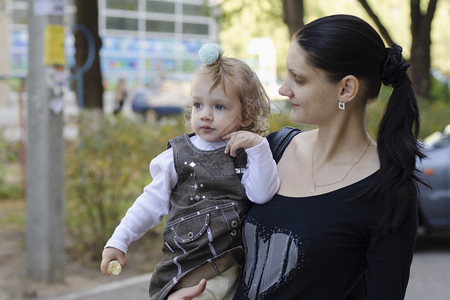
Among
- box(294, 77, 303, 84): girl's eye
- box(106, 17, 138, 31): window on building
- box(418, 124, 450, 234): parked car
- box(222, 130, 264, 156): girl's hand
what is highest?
box(106, 17, 138, 31): window on building

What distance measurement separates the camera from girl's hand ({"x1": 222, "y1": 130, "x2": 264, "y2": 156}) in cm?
213

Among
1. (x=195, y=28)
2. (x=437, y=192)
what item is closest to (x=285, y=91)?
(x=437, y=192)

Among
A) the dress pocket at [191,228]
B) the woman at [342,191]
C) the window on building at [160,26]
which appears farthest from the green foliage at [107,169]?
the window on building at [160,26]

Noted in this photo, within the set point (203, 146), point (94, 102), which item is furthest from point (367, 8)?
point (203, 146)

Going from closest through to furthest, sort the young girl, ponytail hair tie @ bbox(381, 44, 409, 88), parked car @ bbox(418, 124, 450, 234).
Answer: ponytail hair tie @ bbox(381, 44, 409, 88)
the young girl
parked car @ bbox(418, 124, 450, 234)

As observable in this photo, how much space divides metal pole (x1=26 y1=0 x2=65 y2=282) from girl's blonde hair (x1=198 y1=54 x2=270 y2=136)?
12.9ft

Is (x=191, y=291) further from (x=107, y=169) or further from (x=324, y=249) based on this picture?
(x=107, y=169)

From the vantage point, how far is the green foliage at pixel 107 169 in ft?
21.0

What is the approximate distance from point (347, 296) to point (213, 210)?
503 millimetres

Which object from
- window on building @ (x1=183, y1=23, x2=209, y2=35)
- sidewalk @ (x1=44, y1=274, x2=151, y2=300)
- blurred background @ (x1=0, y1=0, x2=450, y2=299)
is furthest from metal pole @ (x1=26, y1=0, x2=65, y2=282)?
window on building @ (x1=183, y1=23, x2=209, y2=35)

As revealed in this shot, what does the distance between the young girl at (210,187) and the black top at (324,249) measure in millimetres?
84

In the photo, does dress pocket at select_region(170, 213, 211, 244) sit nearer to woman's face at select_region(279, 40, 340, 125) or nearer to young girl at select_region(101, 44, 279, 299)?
young girl at select_region(101, 44, 279, 299)

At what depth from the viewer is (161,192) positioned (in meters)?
2.24

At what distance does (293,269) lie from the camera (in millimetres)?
2033
